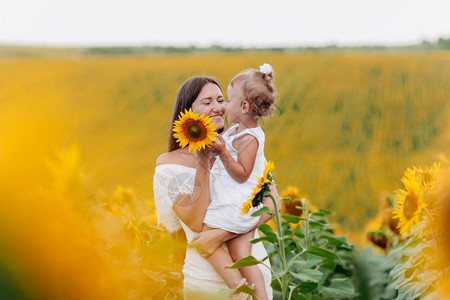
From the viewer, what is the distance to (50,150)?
0.29 meters

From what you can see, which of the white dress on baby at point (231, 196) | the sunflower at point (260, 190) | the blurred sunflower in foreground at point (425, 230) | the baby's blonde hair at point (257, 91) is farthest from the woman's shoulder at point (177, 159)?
the blurred sunflower in foreground at point (425, 230)

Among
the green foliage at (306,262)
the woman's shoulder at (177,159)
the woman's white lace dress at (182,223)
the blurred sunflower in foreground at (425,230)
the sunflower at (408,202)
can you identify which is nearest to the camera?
the blurred sunflower in foreground at (425,230)

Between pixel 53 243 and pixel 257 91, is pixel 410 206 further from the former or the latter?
pixel 53 243

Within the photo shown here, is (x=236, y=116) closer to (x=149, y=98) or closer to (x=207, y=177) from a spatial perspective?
(x=207, y=177)

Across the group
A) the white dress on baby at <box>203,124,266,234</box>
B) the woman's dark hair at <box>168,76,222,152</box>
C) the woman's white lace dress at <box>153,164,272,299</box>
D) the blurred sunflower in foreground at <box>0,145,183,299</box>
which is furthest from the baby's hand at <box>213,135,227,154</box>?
the blurred sunflower in foreground at <box>0,145,183,299</box>

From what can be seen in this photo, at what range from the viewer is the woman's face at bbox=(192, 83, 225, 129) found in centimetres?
199

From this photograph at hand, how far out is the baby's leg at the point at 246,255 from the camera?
1.77m

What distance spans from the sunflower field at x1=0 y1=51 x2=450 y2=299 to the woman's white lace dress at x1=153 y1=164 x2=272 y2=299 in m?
0.08

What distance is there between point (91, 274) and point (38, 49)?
26775mm

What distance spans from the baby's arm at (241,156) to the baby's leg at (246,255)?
18 cm

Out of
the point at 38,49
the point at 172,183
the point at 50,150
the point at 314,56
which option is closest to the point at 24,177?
the point at 50,150

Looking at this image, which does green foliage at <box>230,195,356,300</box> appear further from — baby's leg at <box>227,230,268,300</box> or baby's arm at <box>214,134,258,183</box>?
baby's arm at <box>214,134,258,183</box>

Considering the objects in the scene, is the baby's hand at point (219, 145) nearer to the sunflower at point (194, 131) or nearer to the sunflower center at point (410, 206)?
the sunflower at point (194, 131)

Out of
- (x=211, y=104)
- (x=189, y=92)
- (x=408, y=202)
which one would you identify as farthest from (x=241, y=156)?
(x=408, y=202)
